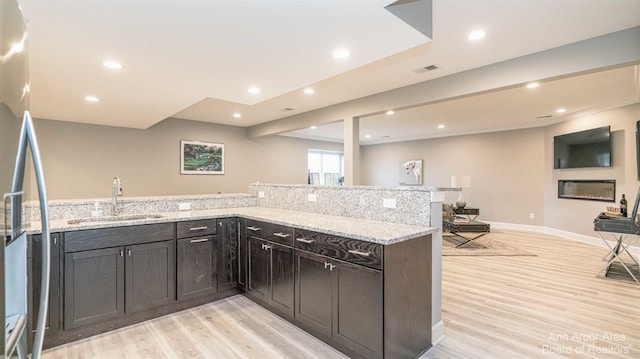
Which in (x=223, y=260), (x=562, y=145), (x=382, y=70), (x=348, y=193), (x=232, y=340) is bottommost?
(x=232, y=340)

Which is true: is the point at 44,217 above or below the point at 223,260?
above

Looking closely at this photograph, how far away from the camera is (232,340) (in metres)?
2.44

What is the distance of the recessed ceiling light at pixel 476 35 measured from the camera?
2.63m

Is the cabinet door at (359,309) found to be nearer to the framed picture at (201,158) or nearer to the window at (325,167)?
the framed picture at (201,158)

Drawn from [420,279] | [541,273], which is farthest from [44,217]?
[541,273]

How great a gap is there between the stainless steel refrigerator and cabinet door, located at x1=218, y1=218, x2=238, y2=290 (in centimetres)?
215

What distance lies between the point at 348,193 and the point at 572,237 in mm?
6148

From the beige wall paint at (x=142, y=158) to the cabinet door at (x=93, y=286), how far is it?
3.84 m

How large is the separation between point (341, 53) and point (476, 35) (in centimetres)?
134

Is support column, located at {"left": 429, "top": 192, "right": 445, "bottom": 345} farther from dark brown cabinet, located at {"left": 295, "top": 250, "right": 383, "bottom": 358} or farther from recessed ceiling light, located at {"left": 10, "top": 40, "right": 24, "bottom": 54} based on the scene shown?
recessed ceiling light, located at {"left": 10, "top": 40, "right": 24, "bottom": 54}

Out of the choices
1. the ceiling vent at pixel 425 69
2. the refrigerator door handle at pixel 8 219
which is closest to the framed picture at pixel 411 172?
the ceiling vent at pixel 425 69

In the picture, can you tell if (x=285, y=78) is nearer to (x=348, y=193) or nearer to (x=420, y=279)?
(x=348, y=193)

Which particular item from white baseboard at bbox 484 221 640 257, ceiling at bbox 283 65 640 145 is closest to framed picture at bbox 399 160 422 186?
ceiling at bbox 283 65 640 145

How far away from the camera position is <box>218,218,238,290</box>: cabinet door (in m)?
3.19
